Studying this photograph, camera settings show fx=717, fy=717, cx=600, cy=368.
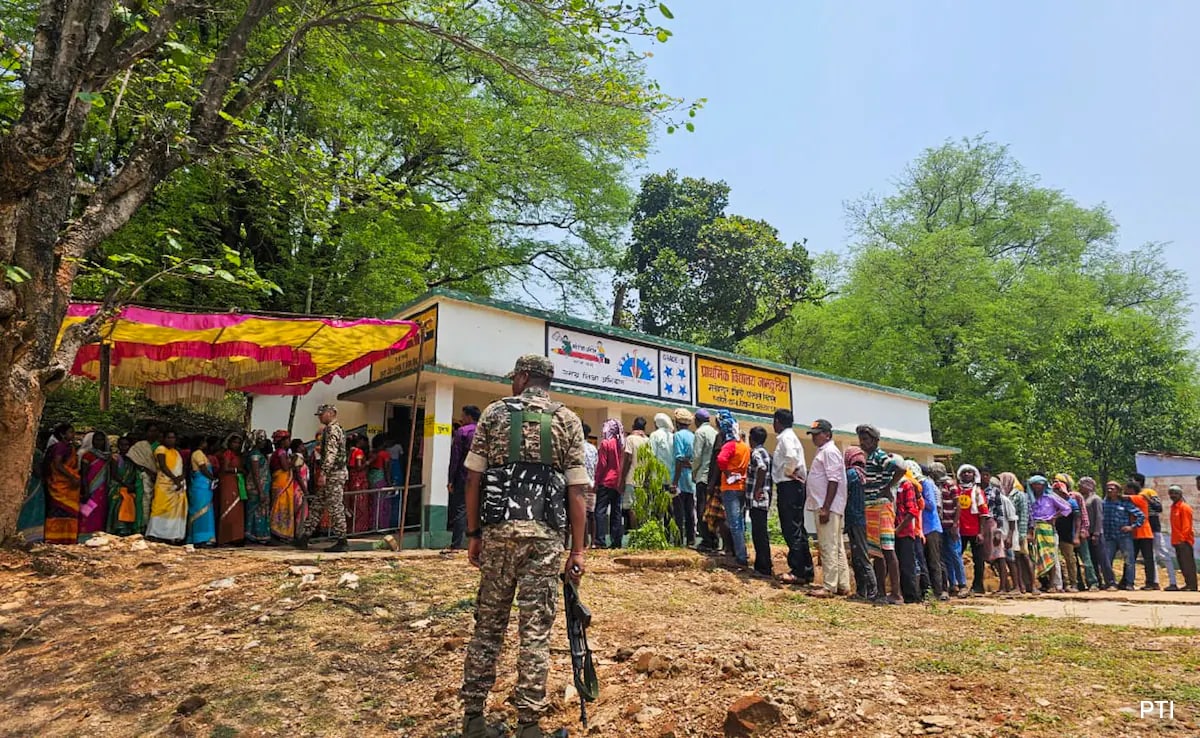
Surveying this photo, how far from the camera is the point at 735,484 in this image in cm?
783

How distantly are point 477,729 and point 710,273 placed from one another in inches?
855

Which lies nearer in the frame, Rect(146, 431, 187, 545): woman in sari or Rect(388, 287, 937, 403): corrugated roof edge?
Rect(146, 431, 187, 545): woman in sari

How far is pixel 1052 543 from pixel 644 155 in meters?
13.7

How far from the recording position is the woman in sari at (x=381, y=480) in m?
10.8

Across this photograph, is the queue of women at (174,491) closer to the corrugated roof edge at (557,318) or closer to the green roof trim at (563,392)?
the green roof trim at (563,392)

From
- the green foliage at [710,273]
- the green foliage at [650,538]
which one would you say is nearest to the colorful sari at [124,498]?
the green foliage at [650,538]

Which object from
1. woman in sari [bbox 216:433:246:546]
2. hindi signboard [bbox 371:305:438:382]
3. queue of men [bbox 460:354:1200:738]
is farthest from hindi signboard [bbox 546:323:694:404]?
woman in sari [bbox 216:433:246:546]

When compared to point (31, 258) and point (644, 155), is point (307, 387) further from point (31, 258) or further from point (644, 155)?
point (644, 155)

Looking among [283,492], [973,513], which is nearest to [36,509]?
[283,492]

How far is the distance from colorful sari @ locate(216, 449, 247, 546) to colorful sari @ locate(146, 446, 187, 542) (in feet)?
1.64

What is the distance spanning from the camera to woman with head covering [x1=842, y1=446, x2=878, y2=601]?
7113mm

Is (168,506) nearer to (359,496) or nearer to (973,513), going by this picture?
(359,496)

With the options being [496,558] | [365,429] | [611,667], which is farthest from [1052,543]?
[365,429]

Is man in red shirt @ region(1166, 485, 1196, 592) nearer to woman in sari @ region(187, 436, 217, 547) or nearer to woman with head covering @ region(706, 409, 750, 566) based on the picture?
woman with head covering @ region(706, 409, 750, 566)
